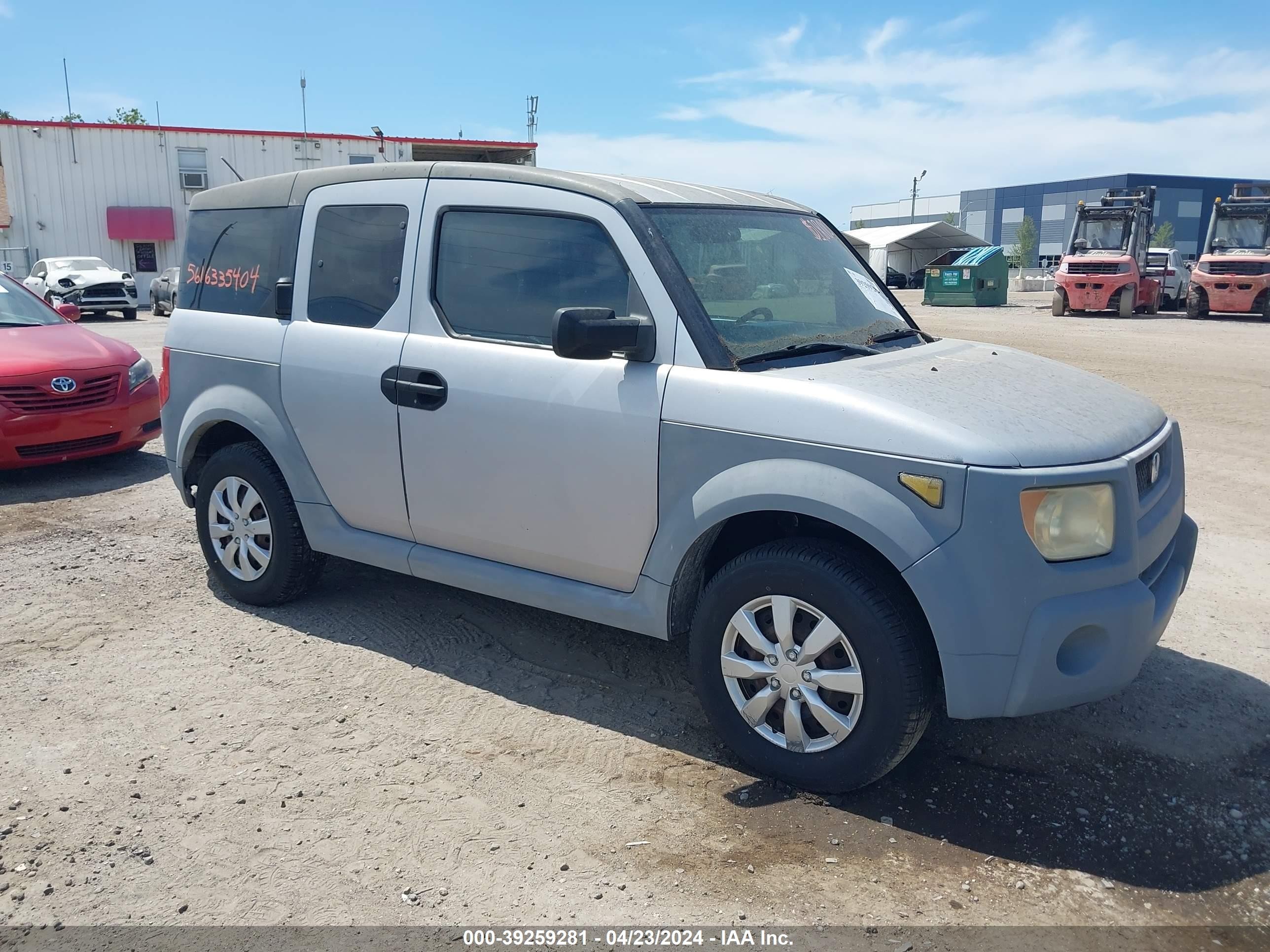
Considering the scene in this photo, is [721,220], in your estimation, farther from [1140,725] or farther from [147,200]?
[147,200]

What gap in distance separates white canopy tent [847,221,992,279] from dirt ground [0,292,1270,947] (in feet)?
161

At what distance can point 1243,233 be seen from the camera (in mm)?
27188

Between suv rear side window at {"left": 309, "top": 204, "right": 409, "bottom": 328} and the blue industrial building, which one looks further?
the blue industrial building

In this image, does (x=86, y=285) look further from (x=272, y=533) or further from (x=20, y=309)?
(x=272, y=533)

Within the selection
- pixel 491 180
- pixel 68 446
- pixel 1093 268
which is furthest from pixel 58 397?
pixel 1093 268

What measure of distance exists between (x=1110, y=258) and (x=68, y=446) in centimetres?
2714

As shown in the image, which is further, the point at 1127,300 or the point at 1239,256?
the point at 1127,300

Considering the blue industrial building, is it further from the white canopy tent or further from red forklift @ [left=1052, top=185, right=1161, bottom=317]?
red forklift @ [left=1052, top=185, right=1161, bottom=317]

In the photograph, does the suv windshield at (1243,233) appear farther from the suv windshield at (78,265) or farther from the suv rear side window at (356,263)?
the suv windshield at (78,265)

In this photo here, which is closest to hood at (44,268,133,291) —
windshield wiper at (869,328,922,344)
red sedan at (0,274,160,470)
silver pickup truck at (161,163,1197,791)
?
red sedan at (0,274,160,470)

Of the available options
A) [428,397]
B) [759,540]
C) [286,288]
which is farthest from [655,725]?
[286,288]

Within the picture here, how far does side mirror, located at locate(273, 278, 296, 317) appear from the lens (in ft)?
15.9

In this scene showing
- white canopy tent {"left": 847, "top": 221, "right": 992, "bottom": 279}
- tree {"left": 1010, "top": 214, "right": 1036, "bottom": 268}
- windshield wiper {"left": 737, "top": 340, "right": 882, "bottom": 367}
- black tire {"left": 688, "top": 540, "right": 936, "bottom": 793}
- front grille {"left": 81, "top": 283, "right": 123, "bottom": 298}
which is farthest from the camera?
tree {"left": 1010, "top": 214, "right": 1036, "bottom": 268}

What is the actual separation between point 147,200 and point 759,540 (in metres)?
42.7
